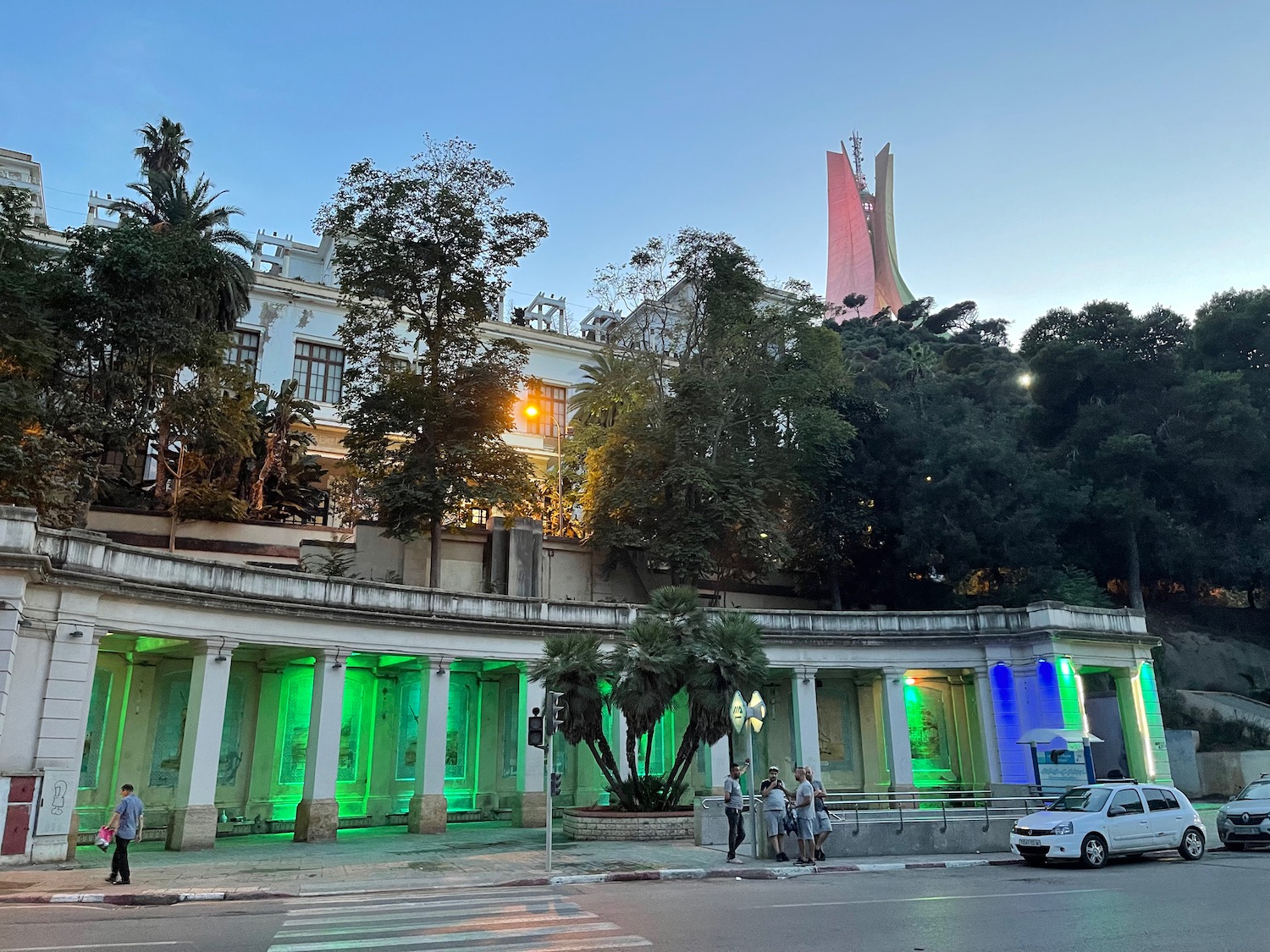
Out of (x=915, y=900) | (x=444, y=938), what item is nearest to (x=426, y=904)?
(x=444, y=938)

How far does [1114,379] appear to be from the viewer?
53.0 metres

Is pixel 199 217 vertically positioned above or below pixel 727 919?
above

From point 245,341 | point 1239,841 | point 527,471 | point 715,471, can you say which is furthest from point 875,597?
point 245,341

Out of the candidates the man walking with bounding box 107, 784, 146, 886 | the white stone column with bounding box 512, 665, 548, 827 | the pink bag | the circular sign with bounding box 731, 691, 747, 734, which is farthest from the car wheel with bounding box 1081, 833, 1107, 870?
the pink bag

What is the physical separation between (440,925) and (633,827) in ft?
39.6

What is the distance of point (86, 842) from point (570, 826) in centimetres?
1172

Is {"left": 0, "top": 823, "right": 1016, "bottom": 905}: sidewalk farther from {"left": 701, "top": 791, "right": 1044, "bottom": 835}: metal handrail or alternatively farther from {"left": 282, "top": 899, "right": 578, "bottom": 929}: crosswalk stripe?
{"left": 282, "top": 899, "right": 578, "bottom": 929}: crosswalk stripe

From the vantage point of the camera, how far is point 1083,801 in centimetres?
1791

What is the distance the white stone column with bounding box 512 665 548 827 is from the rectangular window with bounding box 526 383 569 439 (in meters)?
28.6

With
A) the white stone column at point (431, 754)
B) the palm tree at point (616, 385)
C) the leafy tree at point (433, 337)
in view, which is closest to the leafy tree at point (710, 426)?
the palm tree at point (616, 385)

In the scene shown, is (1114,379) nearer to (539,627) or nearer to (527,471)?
(527,471)

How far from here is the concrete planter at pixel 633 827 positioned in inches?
879

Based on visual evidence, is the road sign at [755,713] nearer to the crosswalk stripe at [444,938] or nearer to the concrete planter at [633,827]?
the concrete planter at [633,827]

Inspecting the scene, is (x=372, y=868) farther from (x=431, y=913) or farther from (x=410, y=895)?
(x=431, y=913)
